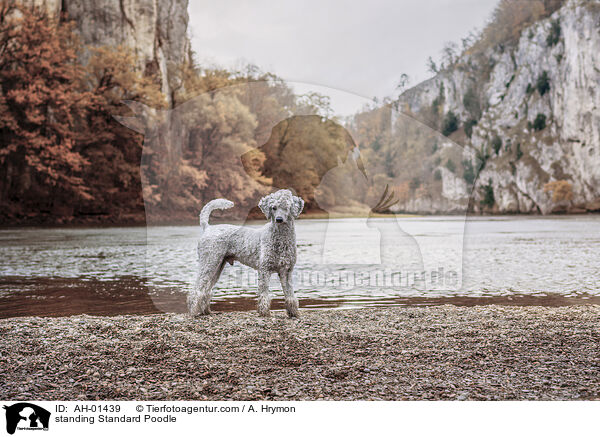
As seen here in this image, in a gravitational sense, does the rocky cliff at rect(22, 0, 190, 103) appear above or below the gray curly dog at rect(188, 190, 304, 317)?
above

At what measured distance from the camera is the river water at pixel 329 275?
28.9 ft

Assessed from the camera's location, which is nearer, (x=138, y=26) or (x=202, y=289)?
(x=202, y=289)

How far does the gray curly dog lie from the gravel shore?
1.04 feet

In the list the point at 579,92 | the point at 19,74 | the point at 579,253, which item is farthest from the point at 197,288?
the point at 579,92

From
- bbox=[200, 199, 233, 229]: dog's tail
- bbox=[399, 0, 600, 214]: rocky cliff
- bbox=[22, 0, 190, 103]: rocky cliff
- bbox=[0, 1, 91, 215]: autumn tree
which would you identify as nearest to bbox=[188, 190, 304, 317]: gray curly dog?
bbox=[200, 199, 233, 229]: dog's tail

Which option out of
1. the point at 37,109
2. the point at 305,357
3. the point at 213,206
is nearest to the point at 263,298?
the point at 213,206

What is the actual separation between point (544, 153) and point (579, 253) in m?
62.2

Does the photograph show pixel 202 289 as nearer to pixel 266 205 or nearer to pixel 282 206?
pixel 266 205

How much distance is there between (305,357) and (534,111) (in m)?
77.5

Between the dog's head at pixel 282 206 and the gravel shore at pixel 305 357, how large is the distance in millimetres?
1311

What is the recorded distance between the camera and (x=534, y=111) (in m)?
73.3

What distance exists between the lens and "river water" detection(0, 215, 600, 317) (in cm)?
880
